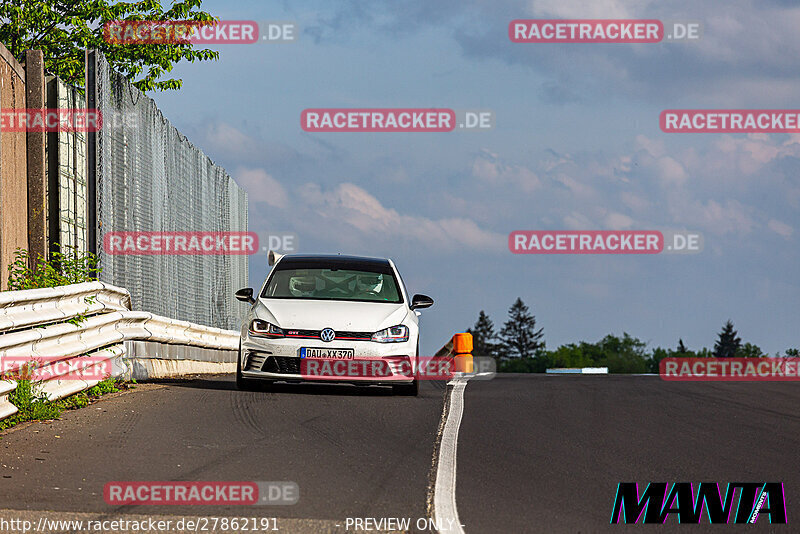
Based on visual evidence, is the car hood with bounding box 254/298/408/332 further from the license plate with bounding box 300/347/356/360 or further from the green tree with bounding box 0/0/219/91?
the green tree with bounding box 0/0/219/91

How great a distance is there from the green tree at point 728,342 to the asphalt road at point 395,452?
7178 inches

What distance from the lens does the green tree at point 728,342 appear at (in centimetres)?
18700

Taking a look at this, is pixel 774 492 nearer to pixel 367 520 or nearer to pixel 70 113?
pixel 367 520

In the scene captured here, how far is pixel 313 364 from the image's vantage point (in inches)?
488

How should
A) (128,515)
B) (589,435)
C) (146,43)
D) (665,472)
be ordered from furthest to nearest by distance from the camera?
(146,43) < (589,435) < (665,472) < (128,515)

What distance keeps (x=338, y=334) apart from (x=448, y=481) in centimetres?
578

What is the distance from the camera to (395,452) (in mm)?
7984

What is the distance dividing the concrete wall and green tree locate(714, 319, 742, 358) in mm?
184561

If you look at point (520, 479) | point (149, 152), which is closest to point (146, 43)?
point (149, 152)

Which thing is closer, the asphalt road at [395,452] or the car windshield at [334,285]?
the asphalt road at [395,452]

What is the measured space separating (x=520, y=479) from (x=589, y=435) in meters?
2.33

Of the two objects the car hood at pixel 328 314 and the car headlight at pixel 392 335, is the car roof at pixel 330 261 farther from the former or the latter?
the car headlight at pixel 392 335

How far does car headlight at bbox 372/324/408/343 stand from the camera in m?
12.6

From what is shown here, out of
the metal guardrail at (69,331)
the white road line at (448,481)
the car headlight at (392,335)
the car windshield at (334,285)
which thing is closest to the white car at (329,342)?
the car headlight at (392,335)
